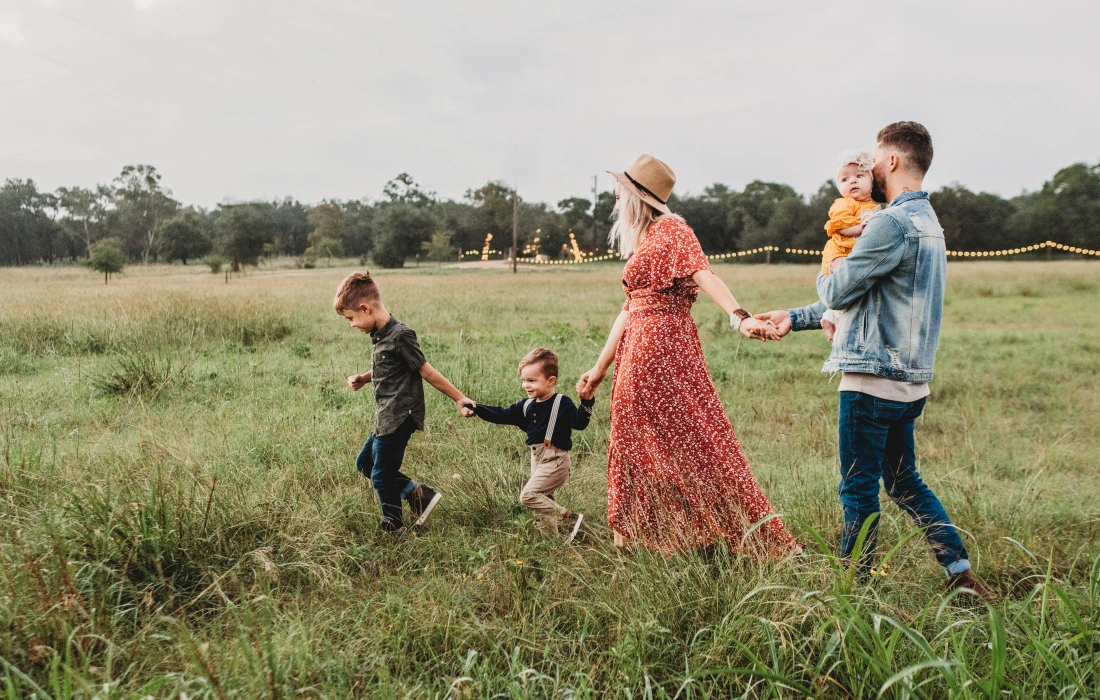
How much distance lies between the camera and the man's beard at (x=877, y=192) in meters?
2.91

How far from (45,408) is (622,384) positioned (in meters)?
5.66

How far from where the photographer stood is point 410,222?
26484mm

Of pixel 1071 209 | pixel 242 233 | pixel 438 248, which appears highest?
pixel 1071 209

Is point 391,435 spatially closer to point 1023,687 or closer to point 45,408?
point 1023,687

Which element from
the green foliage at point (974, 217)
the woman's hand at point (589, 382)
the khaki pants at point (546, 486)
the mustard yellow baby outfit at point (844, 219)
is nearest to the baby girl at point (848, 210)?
the mustard yellow baby outfit at point (844, 219)

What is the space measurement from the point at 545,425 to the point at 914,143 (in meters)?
2.23

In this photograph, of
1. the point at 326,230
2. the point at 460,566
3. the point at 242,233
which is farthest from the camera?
the point at 326,230

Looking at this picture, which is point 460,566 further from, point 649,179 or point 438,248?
point 438,248

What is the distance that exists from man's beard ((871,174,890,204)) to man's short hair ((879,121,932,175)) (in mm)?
155

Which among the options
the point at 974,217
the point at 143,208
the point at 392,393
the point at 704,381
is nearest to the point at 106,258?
the point at 143,208

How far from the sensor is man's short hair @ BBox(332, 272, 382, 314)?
3.54 m

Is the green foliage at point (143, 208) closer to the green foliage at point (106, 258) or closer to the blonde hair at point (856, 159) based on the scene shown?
the green foliage at point (106, 258)

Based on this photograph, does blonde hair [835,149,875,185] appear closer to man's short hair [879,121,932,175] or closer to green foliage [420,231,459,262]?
man's short hair [879,121,932,175]

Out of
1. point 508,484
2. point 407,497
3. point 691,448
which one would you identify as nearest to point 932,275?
point 691,448
